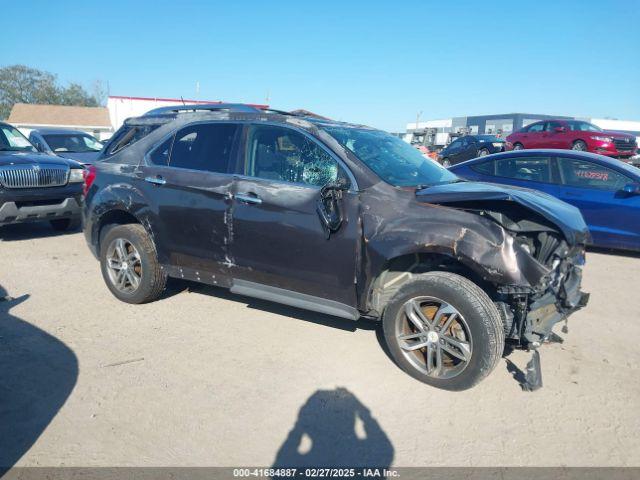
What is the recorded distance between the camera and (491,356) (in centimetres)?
329

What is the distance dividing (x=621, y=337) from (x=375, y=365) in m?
2.41

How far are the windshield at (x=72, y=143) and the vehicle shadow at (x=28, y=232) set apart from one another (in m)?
2.70

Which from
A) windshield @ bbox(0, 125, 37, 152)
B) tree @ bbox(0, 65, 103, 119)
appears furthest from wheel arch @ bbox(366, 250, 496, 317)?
tree @ bbox(0, 65, 103, 119)

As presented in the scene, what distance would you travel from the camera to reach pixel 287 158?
164 inches

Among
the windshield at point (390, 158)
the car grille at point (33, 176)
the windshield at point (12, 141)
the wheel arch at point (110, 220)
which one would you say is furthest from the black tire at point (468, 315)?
the windshield at point (12, 141)

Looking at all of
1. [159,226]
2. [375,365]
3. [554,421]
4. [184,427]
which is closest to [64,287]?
[159,226]

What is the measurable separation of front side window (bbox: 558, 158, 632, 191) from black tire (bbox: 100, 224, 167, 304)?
242 inches

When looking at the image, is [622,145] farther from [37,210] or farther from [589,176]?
[37,210]

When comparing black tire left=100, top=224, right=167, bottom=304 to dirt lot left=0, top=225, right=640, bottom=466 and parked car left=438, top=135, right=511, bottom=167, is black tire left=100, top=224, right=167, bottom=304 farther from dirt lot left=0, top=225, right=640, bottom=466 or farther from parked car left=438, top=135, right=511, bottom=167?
parked car left=438, top=135, right=511, bottom=167

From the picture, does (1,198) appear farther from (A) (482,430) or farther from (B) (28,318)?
(A) (482,430)

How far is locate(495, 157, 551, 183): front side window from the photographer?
306 inches

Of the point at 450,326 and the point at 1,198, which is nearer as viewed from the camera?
the point at 450,326

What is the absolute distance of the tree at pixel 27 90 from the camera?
73.1 metres

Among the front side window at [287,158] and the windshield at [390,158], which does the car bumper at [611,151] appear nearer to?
the windshield at [390,158]
